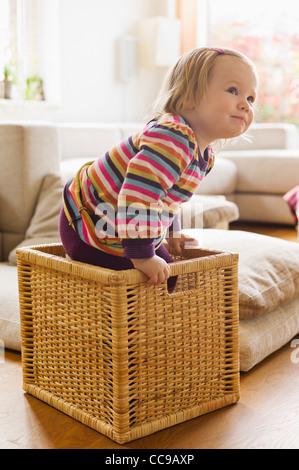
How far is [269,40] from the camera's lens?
5273mm

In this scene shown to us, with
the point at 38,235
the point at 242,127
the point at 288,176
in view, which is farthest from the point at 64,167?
the point at 242,127

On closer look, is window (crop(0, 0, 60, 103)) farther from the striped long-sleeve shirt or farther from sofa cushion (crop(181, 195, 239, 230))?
the striped long-sleeve shirt

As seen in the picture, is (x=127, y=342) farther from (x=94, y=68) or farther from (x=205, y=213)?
(x=94, y=68)

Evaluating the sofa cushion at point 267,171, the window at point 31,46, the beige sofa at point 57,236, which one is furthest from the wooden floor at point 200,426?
the window at point 31,46

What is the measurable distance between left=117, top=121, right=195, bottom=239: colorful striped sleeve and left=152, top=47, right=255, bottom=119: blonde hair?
97mm

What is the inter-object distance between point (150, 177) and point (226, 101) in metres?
0.23

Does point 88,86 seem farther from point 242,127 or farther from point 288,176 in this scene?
point 242,127

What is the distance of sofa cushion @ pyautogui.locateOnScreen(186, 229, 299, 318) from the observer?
4.60ft

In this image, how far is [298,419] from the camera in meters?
1.12

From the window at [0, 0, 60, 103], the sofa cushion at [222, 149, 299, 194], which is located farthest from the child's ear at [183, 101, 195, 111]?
the window at [0, 0, 60, 103]

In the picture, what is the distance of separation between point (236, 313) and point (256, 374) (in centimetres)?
23

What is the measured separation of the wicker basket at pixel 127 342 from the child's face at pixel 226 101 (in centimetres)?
26

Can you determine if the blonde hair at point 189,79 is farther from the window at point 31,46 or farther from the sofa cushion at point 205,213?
the window at point 31,46

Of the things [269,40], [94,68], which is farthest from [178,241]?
[269,40]
